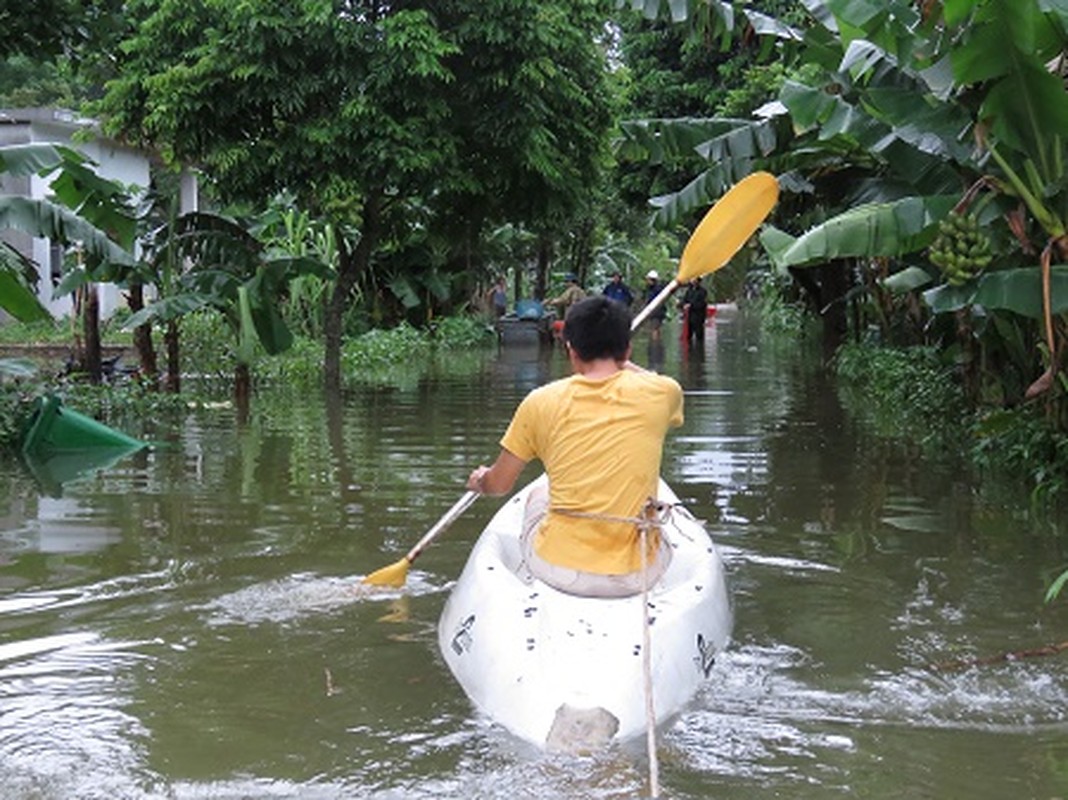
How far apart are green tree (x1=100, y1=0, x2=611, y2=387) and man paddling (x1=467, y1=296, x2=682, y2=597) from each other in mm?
10132

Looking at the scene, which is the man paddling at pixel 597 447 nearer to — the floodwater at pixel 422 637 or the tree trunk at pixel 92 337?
the floodwater at pixel 422 637

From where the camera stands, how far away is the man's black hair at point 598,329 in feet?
18.7

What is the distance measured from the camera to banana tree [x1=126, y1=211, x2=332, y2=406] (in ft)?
51.4

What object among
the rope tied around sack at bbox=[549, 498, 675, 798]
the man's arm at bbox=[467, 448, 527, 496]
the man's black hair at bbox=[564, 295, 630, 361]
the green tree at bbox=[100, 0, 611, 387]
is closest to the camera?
the rope tied around sack at bbox=[549, 498, 675, 798]

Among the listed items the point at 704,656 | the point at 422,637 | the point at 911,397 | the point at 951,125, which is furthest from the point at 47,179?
the point at 704,656

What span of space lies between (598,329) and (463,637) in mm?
1481

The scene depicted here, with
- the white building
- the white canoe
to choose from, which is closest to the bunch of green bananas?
the white canoe

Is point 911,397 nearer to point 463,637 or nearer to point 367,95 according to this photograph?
point 367,95

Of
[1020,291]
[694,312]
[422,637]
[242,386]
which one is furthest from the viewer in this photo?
[694,312]

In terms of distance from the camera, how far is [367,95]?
15961 millimetres

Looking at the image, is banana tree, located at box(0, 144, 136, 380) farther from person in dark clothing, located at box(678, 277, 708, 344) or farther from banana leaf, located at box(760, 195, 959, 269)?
person in dark clothing, located at box(678, 277, 708, 344)

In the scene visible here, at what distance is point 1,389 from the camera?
13266mm

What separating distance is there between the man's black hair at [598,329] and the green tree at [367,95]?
1011 centimetres

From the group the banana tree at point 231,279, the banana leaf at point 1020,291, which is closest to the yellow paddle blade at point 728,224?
the banana leaf at point 1020,291
